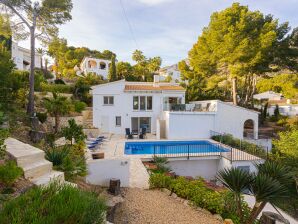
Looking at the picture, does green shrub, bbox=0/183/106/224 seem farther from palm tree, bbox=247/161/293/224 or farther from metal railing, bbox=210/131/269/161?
metal railing, bbox=210/131/269/161

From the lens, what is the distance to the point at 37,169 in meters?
6.16

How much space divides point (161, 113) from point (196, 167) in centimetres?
1026

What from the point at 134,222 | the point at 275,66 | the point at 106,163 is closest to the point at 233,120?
the point at 275,66

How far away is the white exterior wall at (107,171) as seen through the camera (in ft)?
28.8

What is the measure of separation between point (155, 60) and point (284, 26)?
25.0 meters

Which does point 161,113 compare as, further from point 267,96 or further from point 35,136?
point 267,96

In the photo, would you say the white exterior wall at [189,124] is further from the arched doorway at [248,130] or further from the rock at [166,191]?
the rock at [166,191]

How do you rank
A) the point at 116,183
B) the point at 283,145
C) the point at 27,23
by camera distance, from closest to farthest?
the point at 116,183, the point at 283,145, the point at 27,23

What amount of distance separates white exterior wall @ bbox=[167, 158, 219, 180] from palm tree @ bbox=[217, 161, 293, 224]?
7.68m

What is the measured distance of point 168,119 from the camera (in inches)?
855

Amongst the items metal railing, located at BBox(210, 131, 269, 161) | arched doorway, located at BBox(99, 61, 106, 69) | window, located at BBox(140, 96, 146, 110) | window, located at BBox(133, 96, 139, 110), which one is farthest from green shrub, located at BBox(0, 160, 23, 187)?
arched doorway, located at BBox(99, 61, 106, 69)

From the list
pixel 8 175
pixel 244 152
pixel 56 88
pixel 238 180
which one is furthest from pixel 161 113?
pixel 8 175

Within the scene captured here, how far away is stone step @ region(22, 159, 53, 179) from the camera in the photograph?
5857 millimetres

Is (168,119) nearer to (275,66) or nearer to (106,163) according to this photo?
(106,163)
